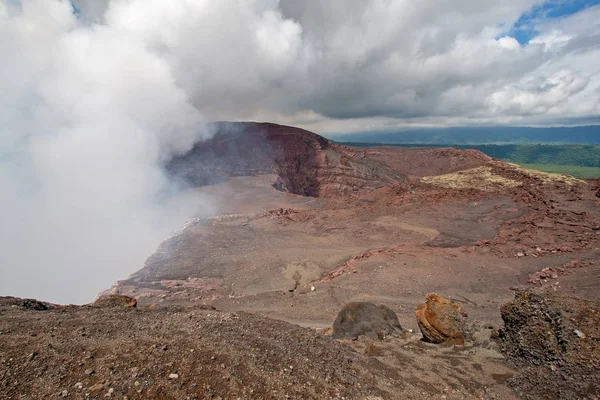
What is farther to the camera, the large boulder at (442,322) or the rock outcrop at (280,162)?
the rock outcrop at (280,162)

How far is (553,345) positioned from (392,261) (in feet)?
35.6

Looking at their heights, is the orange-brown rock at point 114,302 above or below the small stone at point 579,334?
above

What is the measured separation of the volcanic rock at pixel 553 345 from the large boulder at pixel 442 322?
89 centimetres

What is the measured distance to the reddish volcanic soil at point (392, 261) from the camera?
19.6ft

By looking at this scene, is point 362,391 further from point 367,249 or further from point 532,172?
point 532,172

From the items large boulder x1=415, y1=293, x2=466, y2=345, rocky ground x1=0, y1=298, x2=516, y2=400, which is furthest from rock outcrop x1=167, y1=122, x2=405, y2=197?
rocky ground x1=0, y1=298, x2=516, y2=400

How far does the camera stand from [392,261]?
53.3 feet

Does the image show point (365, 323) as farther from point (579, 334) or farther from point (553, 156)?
point (553, 156)

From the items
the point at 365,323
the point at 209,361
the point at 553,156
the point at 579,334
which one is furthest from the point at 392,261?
the point at 553,156

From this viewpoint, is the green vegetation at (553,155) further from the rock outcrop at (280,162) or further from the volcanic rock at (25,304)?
the volcanic rock at (25,304)

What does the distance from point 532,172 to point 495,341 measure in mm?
36586

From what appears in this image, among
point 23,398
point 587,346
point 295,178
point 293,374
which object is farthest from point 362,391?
point 295,178

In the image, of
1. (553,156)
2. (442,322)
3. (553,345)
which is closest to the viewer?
(553,345)

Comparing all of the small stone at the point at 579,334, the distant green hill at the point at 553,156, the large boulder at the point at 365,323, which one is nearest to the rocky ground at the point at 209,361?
the large boulder at the point at 365,323
